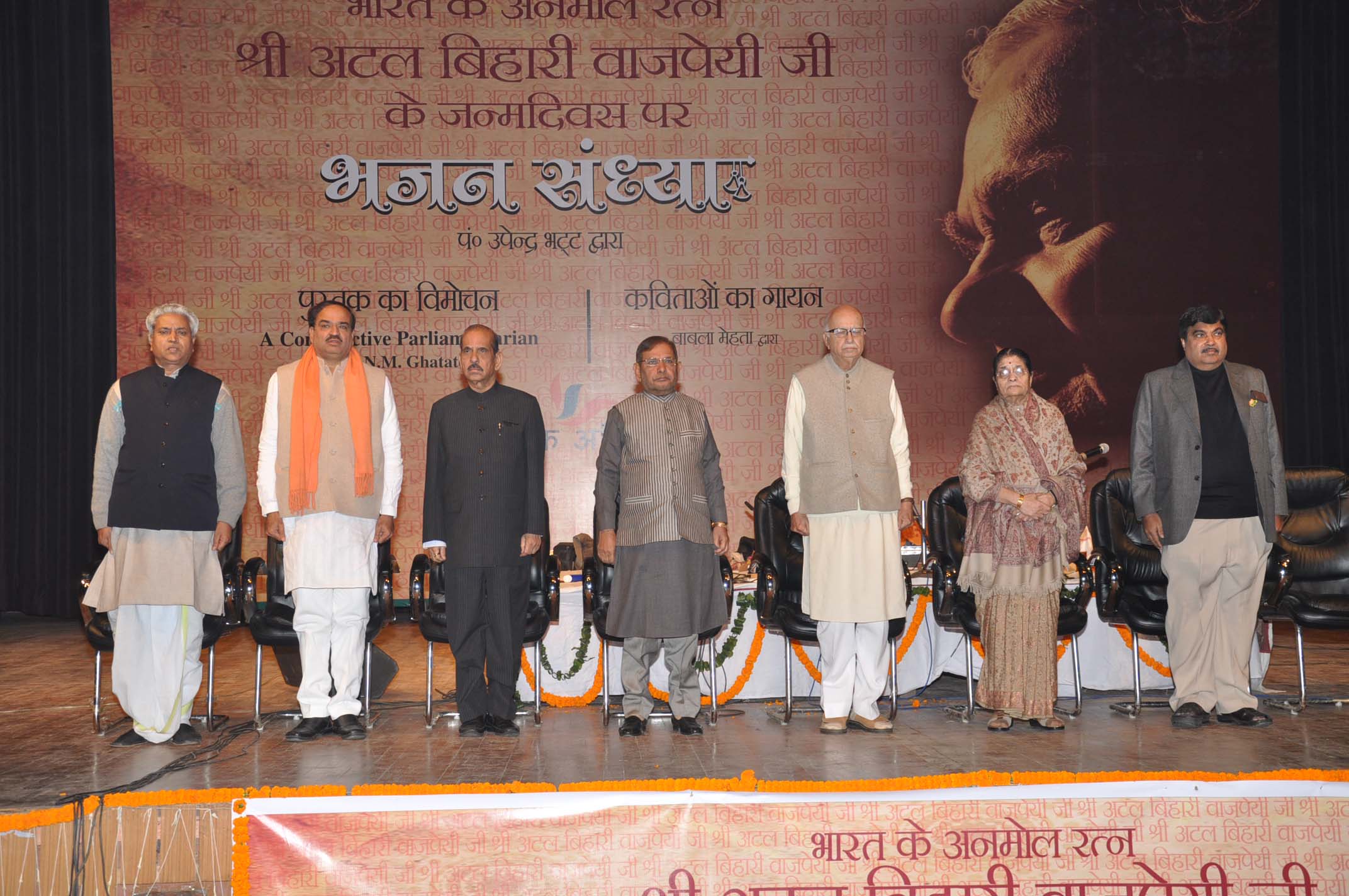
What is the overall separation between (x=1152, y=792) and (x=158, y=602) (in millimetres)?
3586

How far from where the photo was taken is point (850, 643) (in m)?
4.53

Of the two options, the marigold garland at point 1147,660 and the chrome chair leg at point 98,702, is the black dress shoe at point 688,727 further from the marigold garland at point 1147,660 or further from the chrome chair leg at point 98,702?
the chrome chair leg at point 98,702

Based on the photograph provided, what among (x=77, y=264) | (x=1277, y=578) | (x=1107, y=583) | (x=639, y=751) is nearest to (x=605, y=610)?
(x=639, y=751)

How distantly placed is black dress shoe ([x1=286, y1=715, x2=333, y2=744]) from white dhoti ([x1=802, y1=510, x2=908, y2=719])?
2015 millimetres

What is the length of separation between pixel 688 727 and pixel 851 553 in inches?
37.8

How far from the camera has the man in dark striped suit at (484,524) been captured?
4.44 meters

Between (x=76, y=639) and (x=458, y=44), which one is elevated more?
(x=458, y=44)

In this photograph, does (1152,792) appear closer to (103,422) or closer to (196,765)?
(196,765)

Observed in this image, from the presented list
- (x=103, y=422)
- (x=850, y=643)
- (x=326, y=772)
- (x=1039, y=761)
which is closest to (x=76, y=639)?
(x=103, y=422)

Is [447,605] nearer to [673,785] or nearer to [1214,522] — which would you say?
[673,785]

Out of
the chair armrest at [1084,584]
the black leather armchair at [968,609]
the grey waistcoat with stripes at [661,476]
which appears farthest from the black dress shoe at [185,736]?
the chair armrest at [1084,584]

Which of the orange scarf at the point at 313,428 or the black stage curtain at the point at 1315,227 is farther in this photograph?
the black stage curtain at the point at 1315,227

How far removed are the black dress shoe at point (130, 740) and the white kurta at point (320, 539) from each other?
2.71 feet

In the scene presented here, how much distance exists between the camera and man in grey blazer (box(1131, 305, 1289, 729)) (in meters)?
4.50
